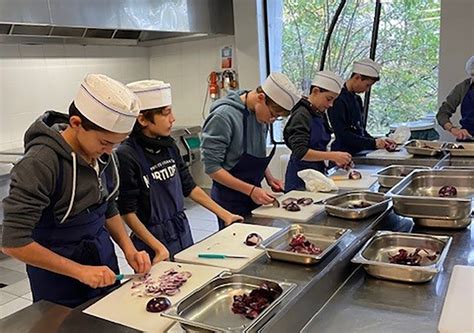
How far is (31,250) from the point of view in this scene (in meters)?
1.26

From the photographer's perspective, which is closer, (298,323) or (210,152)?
(298,323)

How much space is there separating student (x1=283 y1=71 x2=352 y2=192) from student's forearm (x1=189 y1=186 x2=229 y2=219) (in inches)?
32.5

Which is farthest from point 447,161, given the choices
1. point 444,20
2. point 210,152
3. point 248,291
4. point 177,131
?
point 177,131

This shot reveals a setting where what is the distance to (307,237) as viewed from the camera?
1602mm

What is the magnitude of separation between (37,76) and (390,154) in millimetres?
3268

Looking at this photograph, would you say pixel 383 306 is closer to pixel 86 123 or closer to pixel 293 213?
pixel 293 213

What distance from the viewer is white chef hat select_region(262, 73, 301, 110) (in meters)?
2.21

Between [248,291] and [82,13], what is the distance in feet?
10.8

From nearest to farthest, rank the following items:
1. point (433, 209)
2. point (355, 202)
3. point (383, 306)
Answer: point (383, 306), point (433, 209), point (355, 202)

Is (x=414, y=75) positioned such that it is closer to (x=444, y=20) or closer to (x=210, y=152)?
(x=444, y=20)

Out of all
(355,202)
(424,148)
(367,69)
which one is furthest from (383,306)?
(367,69)

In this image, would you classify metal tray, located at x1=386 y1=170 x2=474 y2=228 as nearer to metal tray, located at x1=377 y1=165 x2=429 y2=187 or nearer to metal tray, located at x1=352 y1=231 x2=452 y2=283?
metal tray, located at x1=352 y1=231 x2=452 y2=283

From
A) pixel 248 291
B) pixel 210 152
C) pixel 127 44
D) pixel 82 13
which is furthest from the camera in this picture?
pixel 127 44

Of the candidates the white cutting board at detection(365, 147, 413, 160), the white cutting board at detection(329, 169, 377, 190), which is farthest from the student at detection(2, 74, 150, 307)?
the white cutting board at detection(365, 147, 413, 160)
